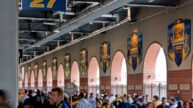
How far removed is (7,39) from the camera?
6988mm

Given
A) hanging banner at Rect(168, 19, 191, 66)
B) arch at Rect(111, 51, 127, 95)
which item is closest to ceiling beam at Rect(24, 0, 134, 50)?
hanging banner at Rect(168, 19, 191, 66)

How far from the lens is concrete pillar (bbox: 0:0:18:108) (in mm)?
6898

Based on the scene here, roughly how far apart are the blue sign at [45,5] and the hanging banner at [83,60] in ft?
86.9

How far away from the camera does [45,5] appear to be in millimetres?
10812

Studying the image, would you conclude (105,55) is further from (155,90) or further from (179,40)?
(179,40)

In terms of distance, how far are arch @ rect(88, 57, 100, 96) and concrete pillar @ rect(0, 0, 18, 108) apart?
94.7 feet

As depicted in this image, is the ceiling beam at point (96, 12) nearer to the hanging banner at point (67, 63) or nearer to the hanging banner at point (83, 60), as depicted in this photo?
the hanging banner at point (83, 60)

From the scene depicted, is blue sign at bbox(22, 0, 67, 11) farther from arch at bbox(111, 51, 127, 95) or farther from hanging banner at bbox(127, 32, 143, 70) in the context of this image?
arch at bbox(111, 51, 127, 95)

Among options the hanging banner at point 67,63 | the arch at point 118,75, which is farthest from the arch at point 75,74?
the arch at point 118,75

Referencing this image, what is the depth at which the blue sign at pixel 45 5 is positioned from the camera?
1079 centimetres

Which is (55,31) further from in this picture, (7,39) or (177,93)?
(7,39)

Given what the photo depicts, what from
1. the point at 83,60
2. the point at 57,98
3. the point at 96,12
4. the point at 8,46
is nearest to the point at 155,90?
the point at 96,12

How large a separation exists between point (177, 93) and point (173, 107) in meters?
6.16

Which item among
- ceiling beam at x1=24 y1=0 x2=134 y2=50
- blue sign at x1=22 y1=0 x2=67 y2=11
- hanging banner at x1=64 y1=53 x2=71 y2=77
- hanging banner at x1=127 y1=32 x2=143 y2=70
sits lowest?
hanging banner at x1=64 y1=53 x2=71 y2=77
